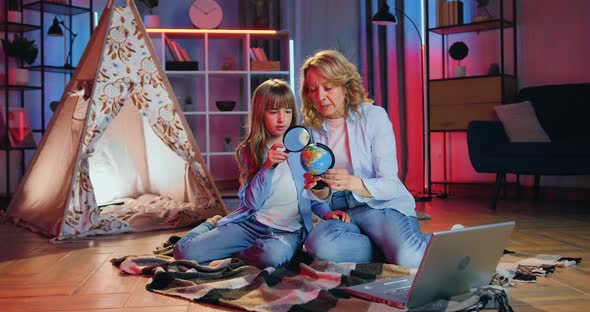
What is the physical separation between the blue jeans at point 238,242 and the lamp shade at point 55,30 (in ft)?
10.6

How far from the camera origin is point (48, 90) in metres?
5.34

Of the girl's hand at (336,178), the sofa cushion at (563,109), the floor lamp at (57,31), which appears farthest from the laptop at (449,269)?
the floor lamp at (57,31)

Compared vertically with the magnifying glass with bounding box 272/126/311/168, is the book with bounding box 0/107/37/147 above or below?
above

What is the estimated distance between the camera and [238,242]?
2303 mm

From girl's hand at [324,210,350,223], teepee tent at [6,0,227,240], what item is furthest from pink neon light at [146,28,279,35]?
girl's hand at [324,210,350,223]

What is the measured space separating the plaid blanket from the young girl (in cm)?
8

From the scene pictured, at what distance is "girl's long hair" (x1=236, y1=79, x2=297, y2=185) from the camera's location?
7.22 ft

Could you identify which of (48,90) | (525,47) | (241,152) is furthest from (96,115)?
(525,47)

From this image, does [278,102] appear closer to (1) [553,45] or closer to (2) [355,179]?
(2) [355,179]

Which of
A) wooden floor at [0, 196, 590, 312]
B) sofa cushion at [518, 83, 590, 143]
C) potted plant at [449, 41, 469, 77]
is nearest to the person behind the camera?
wooden floor at [0, 196, 590, 312]

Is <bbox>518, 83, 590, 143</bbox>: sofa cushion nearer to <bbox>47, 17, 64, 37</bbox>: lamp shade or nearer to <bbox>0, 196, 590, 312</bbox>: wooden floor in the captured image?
<bbox>0, 196, 590, 312</bbox>: wooden floor

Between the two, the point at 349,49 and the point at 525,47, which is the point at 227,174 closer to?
the point at 349,49

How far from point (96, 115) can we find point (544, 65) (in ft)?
A: 10.4

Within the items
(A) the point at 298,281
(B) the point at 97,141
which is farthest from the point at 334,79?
(B) the point at 97,141
